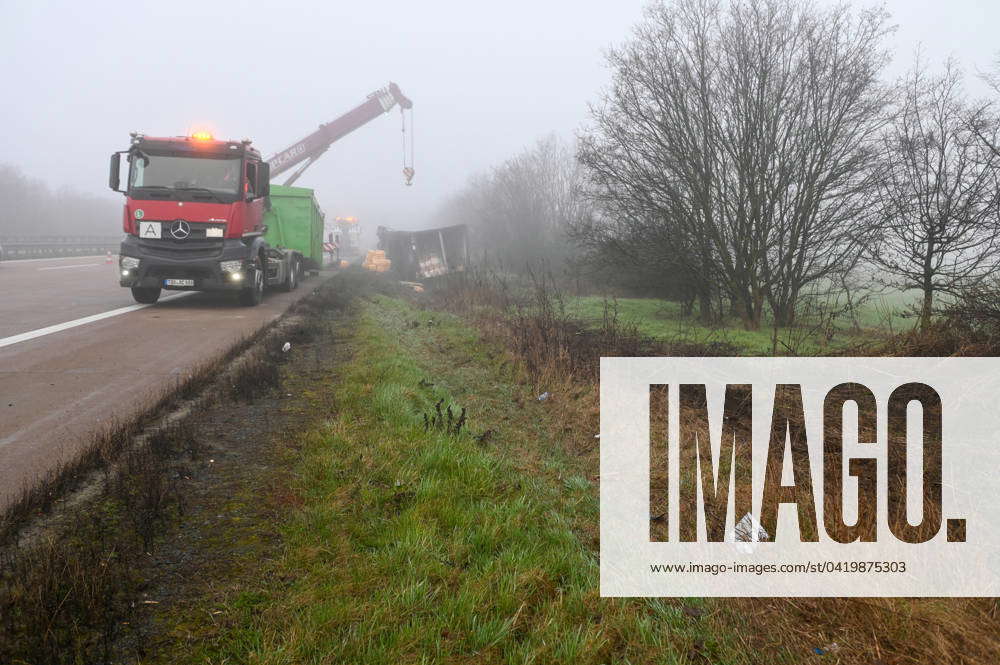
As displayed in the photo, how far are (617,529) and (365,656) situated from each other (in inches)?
67.1

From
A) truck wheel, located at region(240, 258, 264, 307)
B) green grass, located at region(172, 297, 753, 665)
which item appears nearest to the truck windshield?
truck wheel, located at region(240, 258, 264, 307)

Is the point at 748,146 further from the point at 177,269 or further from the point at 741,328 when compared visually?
the point at 177,269

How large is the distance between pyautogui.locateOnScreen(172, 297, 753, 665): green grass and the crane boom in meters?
19.5

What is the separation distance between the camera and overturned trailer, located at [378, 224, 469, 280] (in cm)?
2458

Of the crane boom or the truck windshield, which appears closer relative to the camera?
the truck windshield

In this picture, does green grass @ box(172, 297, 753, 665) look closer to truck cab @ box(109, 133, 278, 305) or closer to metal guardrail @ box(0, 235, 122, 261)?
truck cab @ box(109, 133, 278, 305)

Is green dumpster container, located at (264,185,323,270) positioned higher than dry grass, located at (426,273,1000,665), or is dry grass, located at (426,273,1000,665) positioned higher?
green dumpster container, located at (264,185,323,270)

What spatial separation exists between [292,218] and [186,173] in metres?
6.20

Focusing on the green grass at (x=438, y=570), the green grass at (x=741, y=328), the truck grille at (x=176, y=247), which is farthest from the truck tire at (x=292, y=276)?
the green grass at (x=438, y=570)

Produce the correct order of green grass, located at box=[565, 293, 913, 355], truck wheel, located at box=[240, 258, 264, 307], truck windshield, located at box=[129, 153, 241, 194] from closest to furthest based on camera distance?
green grass, located at box=[565, 293, 913, 355] < truck windshield, located at box=[129, 153, 241, 194] < truck wheel, located at box=[240, 258, 264, 307]

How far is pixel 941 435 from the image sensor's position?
4.47 m

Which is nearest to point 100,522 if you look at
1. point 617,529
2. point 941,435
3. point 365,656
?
point 365,656

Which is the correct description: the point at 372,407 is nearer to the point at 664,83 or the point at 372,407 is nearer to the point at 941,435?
the point at 941,435

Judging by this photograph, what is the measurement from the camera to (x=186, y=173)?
1046 centimetres
